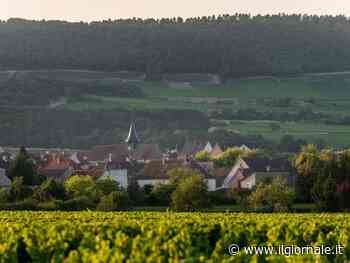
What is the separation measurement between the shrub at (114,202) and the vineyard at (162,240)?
26.5m

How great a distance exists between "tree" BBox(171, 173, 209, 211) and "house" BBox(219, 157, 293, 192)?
17.7 metres

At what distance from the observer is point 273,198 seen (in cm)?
6369

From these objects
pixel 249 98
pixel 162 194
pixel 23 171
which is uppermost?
pixel 249 98

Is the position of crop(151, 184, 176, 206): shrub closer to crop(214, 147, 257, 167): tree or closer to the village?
the village

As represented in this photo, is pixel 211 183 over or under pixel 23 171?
under

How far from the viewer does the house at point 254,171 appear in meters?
84.9

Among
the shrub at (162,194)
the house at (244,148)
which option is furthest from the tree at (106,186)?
the house at (244,148)

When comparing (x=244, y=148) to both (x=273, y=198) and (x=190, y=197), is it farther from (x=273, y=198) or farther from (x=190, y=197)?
(x=190, y=197)

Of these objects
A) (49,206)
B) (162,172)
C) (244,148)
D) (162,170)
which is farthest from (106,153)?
(49,206)

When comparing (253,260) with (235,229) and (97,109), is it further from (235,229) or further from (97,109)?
(97,109)

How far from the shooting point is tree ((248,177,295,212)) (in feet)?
206

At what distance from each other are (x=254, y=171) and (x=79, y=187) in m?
23.8

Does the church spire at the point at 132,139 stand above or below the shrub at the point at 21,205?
above

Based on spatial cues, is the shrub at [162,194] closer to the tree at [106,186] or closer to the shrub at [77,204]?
the tree at [106,186]
